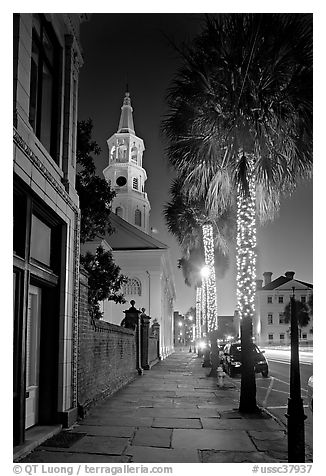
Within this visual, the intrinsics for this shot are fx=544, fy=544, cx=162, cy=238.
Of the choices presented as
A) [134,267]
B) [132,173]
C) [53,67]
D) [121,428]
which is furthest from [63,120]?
[134,267]

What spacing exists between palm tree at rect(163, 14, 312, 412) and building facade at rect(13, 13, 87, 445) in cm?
205

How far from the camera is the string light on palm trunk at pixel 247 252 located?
11.2 metres

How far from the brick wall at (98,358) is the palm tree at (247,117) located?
290 cm

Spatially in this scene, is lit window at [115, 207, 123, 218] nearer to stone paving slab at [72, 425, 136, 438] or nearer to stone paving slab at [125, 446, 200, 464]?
stone paving slab at [72, 425, 136, 438]

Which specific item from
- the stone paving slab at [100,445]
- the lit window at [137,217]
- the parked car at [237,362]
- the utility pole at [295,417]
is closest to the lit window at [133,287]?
the lit window at [137,217]

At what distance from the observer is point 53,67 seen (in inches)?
326

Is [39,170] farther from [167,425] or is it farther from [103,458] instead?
[167,425]

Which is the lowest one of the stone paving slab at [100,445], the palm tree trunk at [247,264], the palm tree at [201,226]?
the stone paving slab at [100,445]

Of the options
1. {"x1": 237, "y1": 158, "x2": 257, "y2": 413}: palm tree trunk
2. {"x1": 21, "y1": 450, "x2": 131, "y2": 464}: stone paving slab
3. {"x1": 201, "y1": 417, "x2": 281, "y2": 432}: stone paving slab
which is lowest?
{"x1": 201, "y1": 417, "x2": 281, "y2": 432}: stone paving slab

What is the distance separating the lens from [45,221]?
7.69m

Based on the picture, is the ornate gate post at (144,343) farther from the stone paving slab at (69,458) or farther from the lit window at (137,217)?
the lit window at (137,217)

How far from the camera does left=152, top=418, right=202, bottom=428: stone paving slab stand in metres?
8.29

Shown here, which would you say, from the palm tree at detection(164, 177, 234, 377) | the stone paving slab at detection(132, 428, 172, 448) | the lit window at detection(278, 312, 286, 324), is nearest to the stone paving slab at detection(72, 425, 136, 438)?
the stone paving slab at detection(132, 428, 172, 448)
